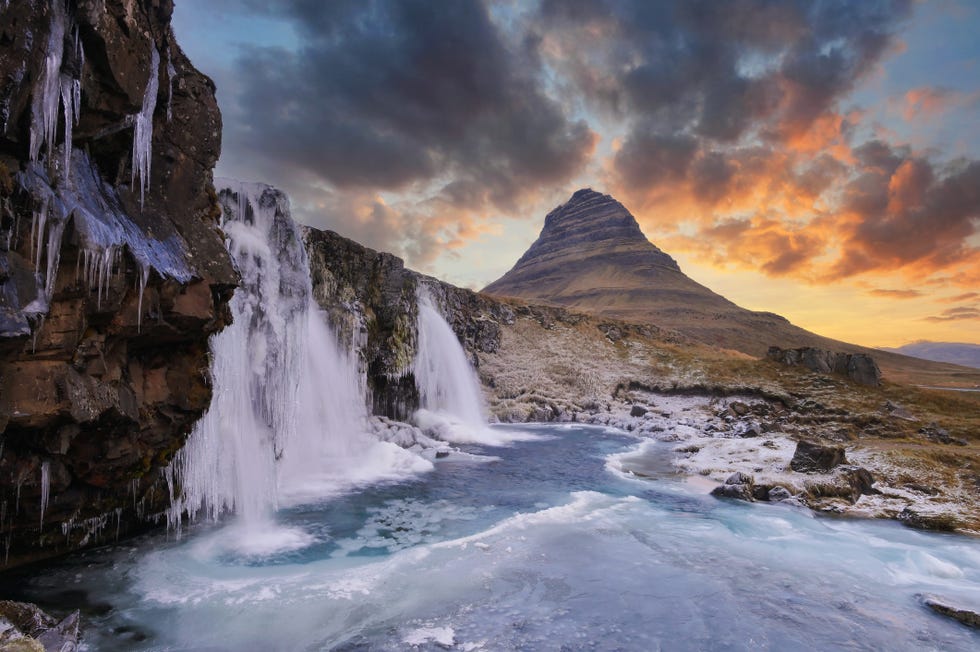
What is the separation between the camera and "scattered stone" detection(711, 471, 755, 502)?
63.3 ft

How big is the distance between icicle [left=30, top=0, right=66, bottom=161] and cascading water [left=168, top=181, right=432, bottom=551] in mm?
7134

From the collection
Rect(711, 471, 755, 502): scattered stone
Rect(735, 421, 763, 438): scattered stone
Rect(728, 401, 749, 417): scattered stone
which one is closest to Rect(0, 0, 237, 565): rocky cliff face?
Rect(711, 471, 755, 502): scattered stone

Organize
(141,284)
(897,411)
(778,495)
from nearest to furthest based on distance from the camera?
(141,284)
(778,495)
(897,411)

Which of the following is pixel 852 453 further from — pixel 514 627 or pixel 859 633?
pixel 514 627

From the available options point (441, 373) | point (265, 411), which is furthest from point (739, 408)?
point (265, 411)

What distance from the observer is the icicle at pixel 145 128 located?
396 inches

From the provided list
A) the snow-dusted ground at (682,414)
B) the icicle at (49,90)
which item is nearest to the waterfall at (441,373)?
the snow-dusted ground at (682,414)

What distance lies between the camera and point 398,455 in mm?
24906

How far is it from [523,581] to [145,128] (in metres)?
13.5

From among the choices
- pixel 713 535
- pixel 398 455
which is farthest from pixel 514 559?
pixel 398 455

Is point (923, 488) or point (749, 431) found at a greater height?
point (749, 431)

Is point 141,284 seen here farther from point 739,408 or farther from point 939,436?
point 739,408

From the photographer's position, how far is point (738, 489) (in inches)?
766

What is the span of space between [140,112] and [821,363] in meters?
60.1
